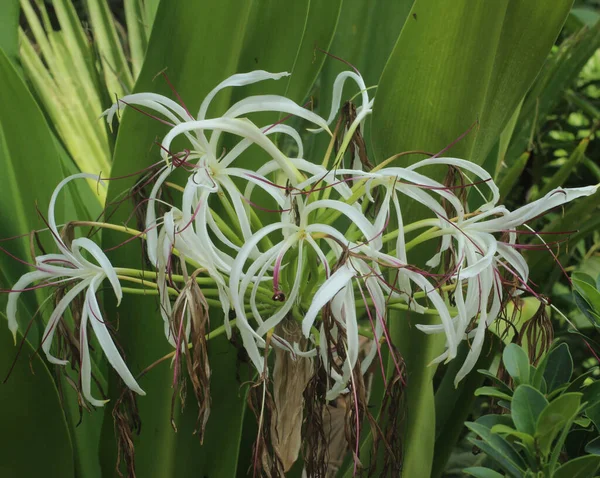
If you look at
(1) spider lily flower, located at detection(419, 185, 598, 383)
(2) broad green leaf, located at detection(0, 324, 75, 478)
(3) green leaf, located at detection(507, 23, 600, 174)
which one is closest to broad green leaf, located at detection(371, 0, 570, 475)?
(1) spider lily flower, located at detection(419, 185, 598, 383)

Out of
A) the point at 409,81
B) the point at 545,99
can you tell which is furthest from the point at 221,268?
the point at 545,99

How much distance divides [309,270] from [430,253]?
15cm

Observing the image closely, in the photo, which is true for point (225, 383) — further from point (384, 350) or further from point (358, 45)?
point (358, 45)

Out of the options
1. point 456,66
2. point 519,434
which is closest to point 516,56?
point 456,66

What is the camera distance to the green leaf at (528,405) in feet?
1.15

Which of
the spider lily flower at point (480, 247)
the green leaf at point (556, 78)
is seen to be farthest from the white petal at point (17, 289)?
the green leaf at point (556, 78)

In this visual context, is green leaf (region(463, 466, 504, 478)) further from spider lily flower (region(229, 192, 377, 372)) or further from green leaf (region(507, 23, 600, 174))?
green leaf (region(507, 23, 600, 174))

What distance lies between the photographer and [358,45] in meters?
0.70

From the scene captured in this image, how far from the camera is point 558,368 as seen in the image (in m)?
0.40

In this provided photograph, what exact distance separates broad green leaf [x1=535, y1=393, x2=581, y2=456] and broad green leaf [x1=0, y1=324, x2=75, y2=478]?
345 millimetres

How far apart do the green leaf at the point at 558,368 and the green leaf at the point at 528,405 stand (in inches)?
2.0

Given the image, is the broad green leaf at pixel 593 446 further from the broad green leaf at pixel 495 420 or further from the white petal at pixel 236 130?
the white petal at pixel 236 130

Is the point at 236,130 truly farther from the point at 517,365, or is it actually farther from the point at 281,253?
the point at 517,365

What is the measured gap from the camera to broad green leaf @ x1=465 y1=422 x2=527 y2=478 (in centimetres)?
36
